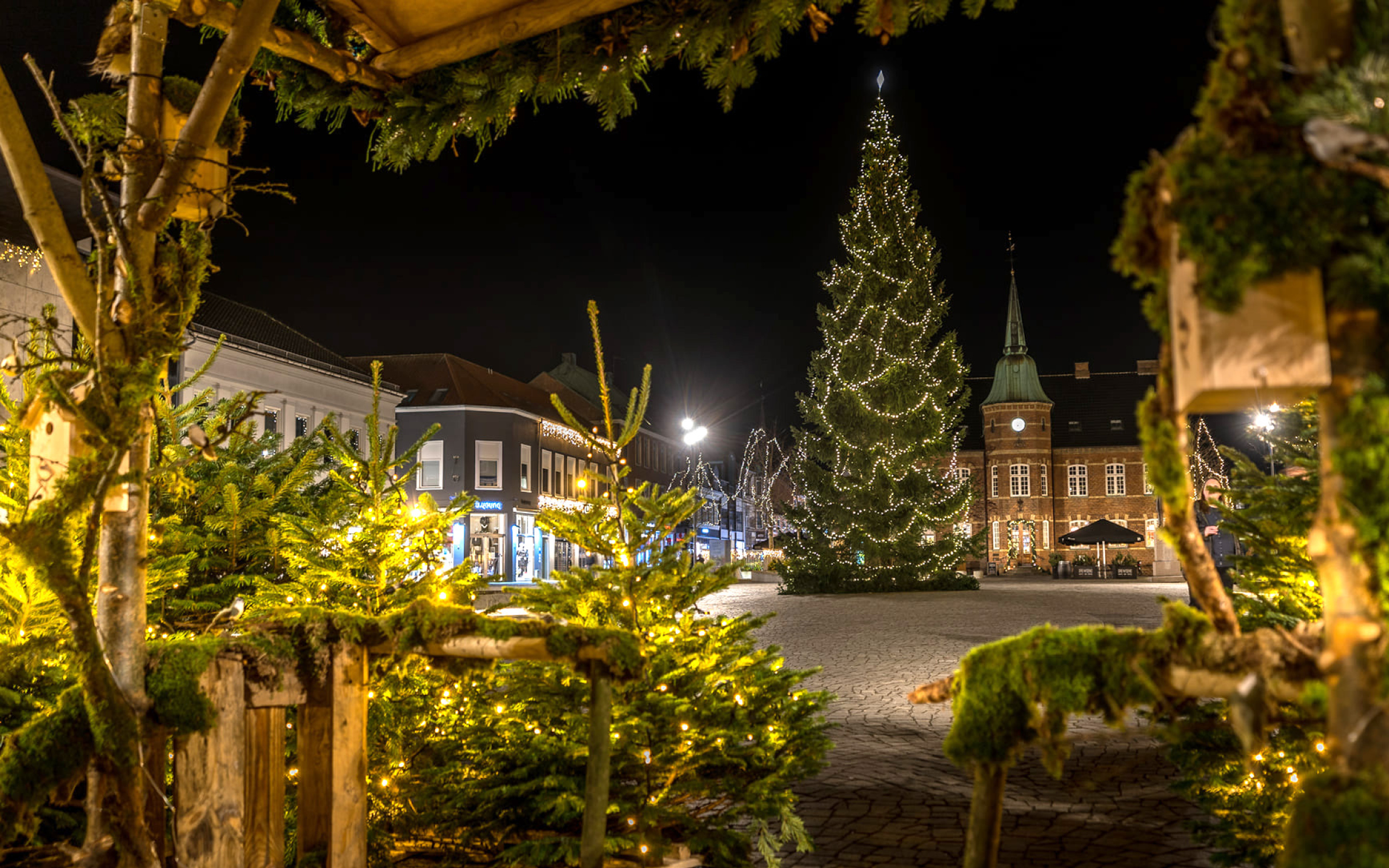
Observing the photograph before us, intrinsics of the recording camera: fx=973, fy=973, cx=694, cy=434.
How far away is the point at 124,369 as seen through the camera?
320cm

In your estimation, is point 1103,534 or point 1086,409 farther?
point 1086,409

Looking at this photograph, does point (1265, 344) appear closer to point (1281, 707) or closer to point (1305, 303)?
point (1305, 303)

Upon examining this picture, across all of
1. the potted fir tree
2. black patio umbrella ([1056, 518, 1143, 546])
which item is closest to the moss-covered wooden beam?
black patio umbrella ([1056, 518, 1143, 546])

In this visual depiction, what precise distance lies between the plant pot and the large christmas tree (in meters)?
32.8

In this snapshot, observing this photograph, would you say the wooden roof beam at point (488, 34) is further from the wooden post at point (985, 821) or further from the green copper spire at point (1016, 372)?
the green copper spire at point (1016, 372)

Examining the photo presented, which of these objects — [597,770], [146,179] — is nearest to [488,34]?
[146,179]

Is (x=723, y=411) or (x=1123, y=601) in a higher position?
(x=723, y=411)

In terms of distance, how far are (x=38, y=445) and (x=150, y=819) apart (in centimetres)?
145

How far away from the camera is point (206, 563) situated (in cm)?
647

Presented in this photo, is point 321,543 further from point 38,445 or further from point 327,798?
point 38,445

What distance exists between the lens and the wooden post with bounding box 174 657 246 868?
3.44 meters

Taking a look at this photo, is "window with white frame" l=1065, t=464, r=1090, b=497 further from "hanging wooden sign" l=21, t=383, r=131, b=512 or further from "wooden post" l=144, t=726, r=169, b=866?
"hanging wooden sign" l=21, t=383, r=131, b=512

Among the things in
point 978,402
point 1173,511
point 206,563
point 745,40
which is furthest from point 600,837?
point 978,402

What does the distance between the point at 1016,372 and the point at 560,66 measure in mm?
63237
